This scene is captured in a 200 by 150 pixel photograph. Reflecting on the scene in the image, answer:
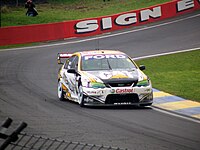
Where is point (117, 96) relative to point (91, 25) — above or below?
below

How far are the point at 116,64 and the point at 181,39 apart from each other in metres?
16.9

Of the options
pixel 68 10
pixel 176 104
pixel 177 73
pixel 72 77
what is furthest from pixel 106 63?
pixel 68 10

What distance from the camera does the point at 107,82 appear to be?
48.9 ft

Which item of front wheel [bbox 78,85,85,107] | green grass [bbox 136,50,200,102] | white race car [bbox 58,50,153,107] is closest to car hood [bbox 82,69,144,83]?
white race car [bbox 58,50,153,107]

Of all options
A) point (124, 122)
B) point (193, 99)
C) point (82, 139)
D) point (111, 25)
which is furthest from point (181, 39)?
point (82, 139)

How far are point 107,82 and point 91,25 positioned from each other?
20.4m

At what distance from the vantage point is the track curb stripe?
14.3 meters

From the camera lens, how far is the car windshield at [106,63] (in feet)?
52.2

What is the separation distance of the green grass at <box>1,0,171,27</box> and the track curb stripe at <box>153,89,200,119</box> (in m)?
23.4

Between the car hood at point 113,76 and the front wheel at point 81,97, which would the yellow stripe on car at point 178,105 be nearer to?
the car hood at point 113,76

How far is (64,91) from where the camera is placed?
54.5ft

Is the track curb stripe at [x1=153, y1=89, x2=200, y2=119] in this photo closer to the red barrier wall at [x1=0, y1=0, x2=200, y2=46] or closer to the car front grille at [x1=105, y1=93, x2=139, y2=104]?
the car front grille at [x1=105, y1=93, x2=139, y2=104]

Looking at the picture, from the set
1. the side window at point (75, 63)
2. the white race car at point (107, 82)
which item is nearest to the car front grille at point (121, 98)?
the white race car at point (107, 82)

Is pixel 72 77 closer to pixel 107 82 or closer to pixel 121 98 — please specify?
pixel 107 82
